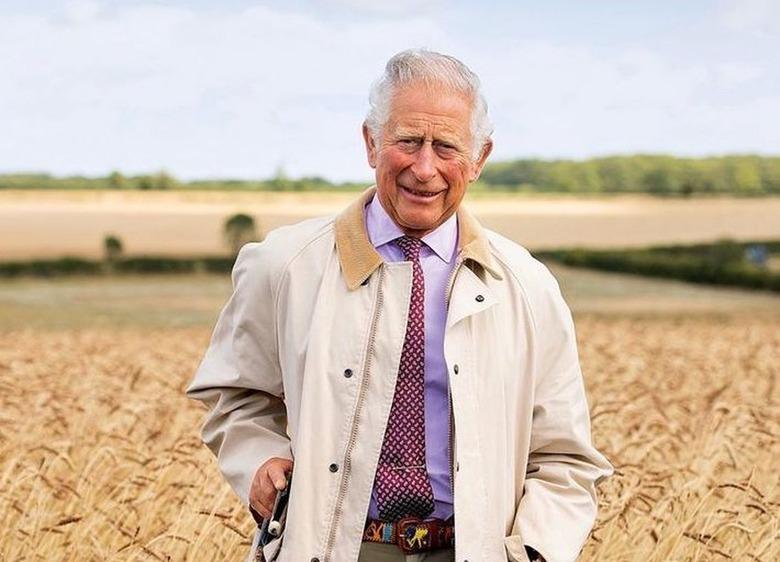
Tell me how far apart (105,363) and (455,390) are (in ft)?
31.7

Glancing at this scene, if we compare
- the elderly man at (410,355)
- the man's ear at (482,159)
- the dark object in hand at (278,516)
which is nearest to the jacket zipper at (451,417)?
the elderly man at (410,355)

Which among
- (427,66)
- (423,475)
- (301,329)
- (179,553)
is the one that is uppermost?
(427,66)

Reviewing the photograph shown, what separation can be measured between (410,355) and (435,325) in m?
0.09

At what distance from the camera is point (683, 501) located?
5930 mm

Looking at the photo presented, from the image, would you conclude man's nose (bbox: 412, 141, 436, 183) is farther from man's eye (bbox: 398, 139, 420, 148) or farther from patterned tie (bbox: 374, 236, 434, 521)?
patterned tie (bbox: 374, 236, 434, 521)

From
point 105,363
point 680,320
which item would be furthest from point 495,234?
point 680,320

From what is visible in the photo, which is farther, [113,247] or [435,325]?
[113,247]

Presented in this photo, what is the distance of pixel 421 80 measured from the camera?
3.25 metres

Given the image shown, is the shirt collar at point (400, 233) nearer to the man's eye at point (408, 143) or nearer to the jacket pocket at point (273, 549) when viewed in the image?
the man's eye at point (408, 143)

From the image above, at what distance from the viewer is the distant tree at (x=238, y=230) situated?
2780 cm

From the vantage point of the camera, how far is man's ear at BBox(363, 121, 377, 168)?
336cm

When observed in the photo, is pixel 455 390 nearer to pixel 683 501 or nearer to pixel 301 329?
pixel 301 329

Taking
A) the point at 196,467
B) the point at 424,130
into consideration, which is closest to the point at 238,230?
the point at 196,467

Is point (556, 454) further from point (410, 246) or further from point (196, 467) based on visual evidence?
point (196, 467)
